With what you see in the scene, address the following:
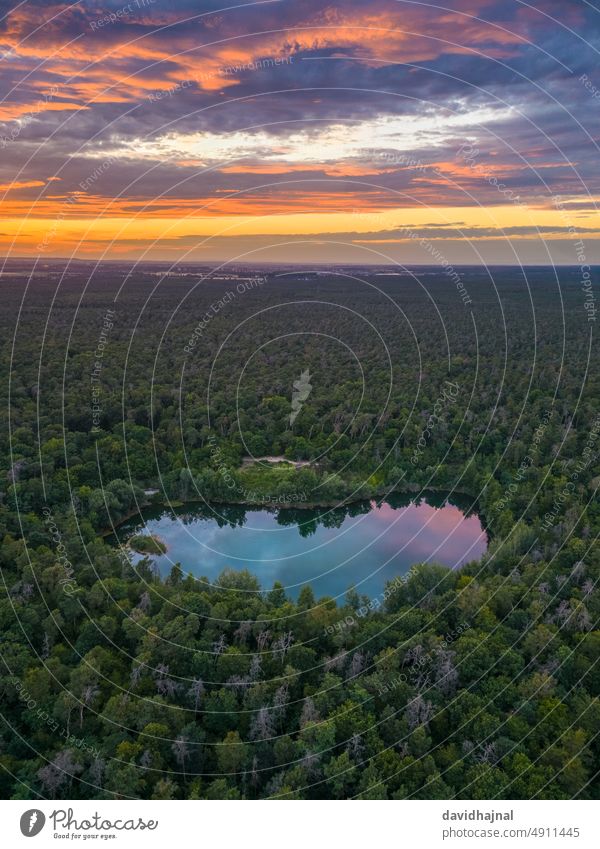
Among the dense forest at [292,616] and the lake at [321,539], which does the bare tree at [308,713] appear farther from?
the lake at [321,539]

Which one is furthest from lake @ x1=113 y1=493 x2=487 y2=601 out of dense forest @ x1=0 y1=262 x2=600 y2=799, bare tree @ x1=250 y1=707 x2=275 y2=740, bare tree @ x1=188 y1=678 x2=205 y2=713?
bare tree @ x1=250 y1=707 x2=275 y2=740

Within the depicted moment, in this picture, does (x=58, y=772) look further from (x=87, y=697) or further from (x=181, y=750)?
(x=181, y=750)

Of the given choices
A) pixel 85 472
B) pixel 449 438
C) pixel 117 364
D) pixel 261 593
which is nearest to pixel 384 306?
pixel 117 364

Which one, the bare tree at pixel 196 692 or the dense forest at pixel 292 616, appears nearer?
the dense forest at pixel 292 616

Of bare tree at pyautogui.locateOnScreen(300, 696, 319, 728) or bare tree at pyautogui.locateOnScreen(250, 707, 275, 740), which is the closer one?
bare tree at pyautogui.locateOnScreen(250, 707, 275, 740)

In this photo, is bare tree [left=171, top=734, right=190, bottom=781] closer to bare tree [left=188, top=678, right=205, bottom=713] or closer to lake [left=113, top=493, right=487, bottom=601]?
bare tree [left=188, top=678, right=205, bottom=713]

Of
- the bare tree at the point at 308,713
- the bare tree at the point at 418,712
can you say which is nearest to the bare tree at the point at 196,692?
the bare tree at the point at 308,713
